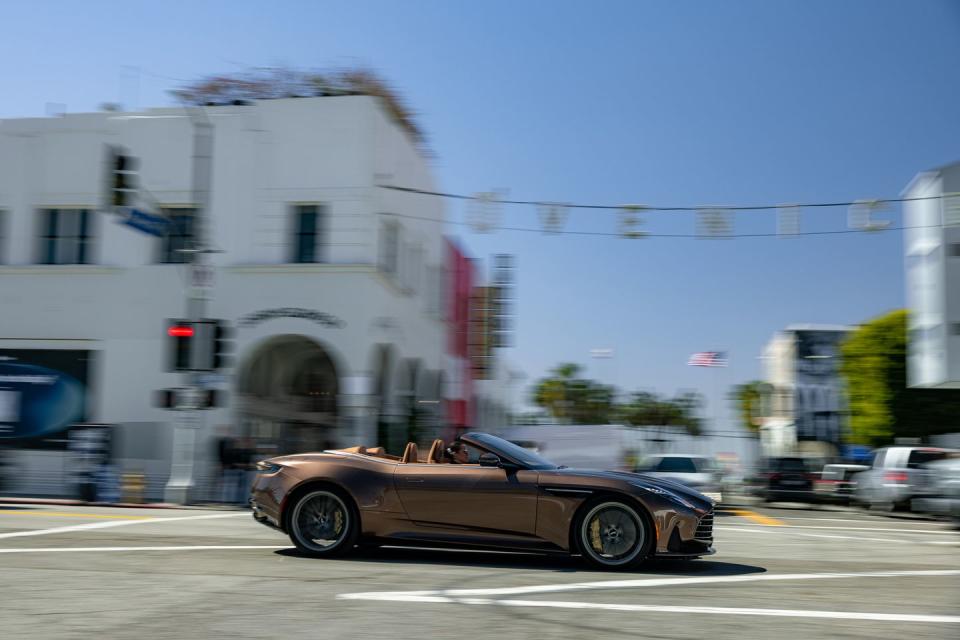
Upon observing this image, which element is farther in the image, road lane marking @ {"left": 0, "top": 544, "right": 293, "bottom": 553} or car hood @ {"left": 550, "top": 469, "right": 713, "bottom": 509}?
road lane marking @ {"left": 0, "top": 544, "right": 293, "bottom": 553}

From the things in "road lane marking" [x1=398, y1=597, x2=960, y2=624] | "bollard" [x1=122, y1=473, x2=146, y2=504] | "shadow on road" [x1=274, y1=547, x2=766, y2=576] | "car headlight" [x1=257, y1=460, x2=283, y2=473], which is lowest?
"bollard" [x1=122, y1=473, x2=146, y2=504]

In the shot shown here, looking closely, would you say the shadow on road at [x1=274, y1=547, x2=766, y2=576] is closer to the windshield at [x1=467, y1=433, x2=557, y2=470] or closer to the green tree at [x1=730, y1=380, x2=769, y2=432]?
the windshield at [x1=467, y1=433, x2=557, y2=470]

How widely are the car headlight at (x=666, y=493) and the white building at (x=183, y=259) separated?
1646 centimetres

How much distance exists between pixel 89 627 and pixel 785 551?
791 centimetres

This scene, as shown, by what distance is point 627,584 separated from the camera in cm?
769

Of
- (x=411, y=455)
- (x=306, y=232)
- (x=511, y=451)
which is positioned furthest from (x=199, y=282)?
(x=511, y=451)

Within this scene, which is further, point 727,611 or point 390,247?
point 390,247

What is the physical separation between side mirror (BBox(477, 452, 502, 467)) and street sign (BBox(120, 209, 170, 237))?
12.4 metres

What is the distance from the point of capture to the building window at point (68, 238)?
2691 centimetres

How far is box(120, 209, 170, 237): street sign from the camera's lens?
19.6m

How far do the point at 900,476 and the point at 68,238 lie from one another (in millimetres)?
22220

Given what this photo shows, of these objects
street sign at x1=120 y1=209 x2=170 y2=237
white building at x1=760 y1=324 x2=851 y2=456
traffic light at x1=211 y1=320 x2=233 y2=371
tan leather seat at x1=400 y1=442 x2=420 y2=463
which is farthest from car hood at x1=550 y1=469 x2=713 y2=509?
white building at x1=760 y1=324 x2=851 y2=456

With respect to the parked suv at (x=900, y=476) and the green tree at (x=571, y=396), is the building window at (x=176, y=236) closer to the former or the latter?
the parked suv at (x=900, y=476)

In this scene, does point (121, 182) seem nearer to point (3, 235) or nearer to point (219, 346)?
point (219, 346)
